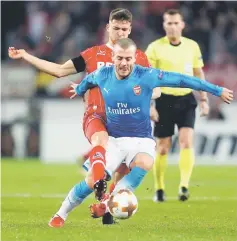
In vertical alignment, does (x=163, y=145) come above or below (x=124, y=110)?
below

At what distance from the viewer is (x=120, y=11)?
34.5ft

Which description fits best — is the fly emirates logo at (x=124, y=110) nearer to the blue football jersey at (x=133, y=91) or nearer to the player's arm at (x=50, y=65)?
the blue football jersey at (x=133, y=91)

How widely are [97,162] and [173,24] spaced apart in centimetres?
470

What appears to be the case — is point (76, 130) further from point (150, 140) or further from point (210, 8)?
point (150, 140)

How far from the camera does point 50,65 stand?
10.5m

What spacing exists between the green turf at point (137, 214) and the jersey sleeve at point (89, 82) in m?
1.36

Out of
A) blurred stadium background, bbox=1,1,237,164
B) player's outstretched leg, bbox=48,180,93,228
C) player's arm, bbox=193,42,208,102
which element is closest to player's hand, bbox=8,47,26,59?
player's outstretched leg, bbox=48,180,93,228

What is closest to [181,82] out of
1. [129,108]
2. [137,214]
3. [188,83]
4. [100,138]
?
[188,83]

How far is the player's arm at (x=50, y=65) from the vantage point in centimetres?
1024

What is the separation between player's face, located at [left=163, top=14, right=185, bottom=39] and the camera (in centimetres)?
1377

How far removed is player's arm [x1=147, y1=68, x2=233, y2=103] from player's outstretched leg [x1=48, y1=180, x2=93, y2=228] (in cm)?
122

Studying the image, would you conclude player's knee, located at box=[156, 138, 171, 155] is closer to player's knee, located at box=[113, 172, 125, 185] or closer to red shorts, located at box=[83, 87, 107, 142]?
player's knee, located at box=[113, 172, 125, 185]

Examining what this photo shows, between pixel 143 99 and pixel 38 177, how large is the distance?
8.40m

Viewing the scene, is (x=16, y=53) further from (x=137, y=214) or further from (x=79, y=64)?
(x=137, y=214)
